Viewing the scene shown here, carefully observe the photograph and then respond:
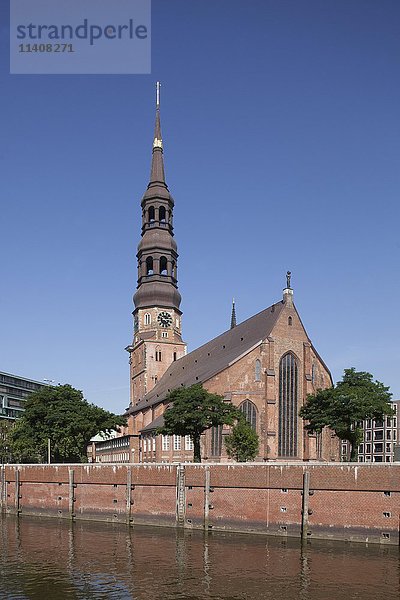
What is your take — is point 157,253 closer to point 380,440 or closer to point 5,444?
point 5,444

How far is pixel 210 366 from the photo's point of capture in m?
99.6

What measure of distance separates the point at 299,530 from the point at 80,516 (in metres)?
24.8

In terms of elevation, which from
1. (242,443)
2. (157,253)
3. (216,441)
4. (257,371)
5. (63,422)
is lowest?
(216,441)

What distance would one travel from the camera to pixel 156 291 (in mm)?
120125

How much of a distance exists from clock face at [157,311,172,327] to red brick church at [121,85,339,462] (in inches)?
6.8

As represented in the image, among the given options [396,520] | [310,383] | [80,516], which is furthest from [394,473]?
[310,383]

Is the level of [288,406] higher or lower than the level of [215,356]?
lower

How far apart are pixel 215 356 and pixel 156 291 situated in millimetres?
20722

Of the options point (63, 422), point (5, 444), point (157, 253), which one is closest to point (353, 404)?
point (63, 422)

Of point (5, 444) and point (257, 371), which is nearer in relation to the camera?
point (257, 371)

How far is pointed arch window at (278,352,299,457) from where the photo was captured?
8912 cm

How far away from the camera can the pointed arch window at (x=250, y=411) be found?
88938 millimetres

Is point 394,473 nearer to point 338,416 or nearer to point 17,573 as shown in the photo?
point 338,416

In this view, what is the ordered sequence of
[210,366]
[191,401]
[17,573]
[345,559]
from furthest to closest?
1. [210,366]
2. [191,401]
3. [345,559]
4. [17,573]
